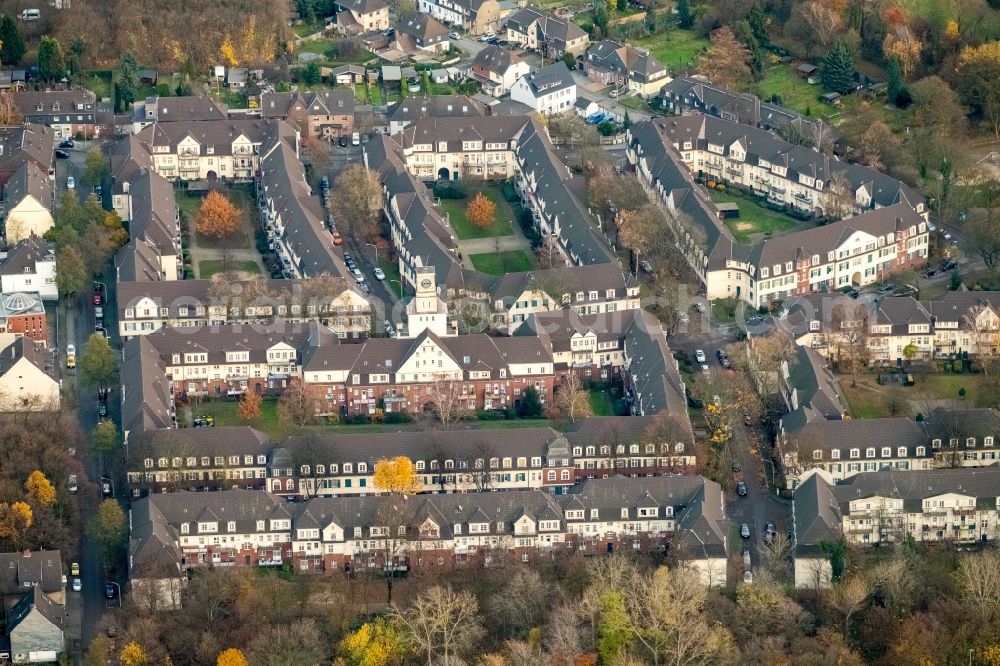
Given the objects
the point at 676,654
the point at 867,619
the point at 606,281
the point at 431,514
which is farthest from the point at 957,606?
the point at 606,281

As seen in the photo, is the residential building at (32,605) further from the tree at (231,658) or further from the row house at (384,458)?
the row house at (384,458)

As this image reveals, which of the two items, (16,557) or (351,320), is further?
(351,320)

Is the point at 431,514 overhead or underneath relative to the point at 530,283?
underneath

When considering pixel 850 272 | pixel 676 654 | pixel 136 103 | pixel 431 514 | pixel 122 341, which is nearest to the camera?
pixel 676 654

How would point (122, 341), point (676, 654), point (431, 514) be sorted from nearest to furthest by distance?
point (676, 654) → point (431, 514) → point (122, 341)

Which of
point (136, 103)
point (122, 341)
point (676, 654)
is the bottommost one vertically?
point (676, 654)

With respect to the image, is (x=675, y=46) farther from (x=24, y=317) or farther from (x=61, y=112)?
(x=24, y=317)

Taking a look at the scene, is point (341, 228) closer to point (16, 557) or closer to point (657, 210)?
point (657, 210)

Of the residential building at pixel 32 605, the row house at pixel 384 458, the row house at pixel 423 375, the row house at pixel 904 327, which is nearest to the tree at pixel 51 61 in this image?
the row house at pixel 423 375
